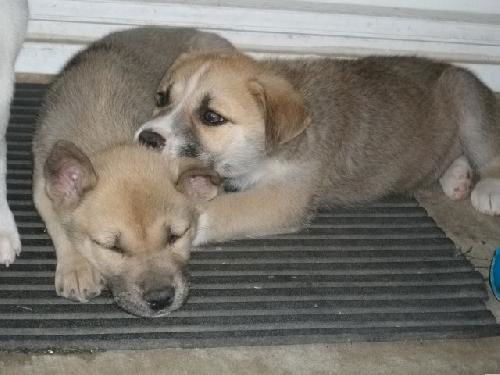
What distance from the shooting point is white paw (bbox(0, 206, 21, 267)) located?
11.4ft

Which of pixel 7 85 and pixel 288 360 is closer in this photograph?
pixel 288 360

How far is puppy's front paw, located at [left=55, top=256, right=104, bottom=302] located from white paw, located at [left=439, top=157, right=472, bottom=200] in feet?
7.45

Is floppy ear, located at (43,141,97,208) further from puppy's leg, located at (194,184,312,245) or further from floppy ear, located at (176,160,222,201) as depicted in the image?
puppy's leg, located at (194,184,312,245)

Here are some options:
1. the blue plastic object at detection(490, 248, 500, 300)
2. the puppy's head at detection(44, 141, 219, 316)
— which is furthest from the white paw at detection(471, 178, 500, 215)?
the puppy's head at detection(44, 141, 219, 316)

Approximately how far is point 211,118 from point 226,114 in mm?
79

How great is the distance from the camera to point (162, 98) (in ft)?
12.6

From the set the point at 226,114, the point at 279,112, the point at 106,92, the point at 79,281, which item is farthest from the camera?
the point at 106,92

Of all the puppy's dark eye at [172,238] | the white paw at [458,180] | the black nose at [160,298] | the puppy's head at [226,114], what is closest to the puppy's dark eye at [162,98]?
the puppy's head at [226,114]

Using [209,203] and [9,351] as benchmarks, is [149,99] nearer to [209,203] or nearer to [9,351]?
[209,203]

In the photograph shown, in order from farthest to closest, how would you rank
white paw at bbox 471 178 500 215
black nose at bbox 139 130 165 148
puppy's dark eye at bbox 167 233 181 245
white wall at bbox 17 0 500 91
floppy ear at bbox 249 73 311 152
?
1. white wall at bbox 17 0 500 91
2. white paw at bbox 471 178 500 215
3. floppy ear at bbox 249 73 311 152
4. black nose at bbox 139 130 165 148
5. puppy's dark eye at bbox 167 233 181 245

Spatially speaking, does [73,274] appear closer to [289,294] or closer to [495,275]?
[289,294]

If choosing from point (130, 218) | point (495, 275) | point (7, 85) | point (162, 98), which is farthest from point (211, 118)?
point (495, 275)

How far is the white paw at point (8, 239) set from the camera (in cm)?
347

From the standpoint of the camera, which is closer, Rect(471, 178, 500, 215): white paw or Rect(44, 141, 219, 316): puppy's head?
Rect(44, 141, 219, 316): puppy's head
